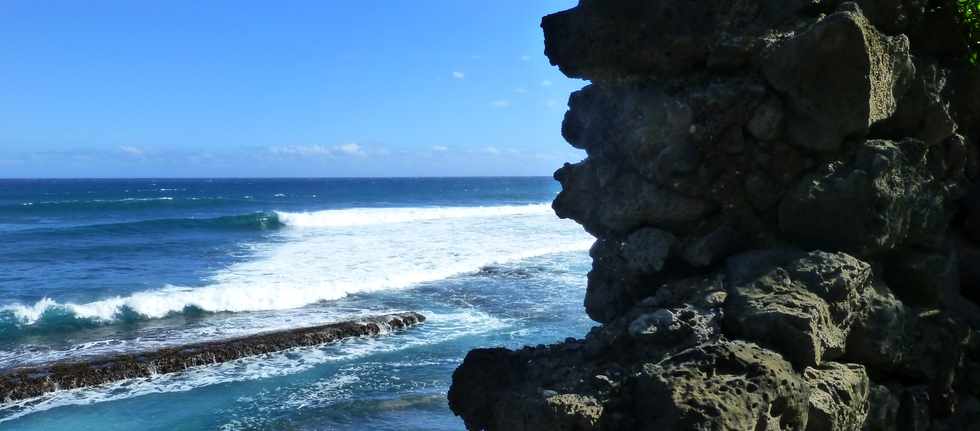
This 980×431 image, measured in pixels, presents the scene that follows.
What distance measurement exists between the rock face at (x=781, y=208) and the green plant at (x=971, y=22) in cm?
7

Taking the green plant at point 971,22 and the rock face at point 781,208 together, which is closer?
the rock face at point 781,208

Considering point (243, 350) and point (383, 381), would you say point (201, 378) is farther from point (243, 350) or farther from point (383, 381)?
point (383, 381)

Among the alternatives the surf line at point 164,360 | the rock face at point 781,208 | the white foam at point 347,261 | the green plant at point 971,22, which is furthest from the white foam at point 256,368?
the green plant at point 971,22

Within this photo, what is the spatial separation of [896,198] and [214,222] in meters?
→ 36.9

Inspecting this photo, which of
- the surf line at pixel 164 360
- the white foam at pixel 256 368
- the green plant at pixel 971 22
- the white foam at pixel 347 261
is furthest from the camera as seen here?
the white foam at pixel 347 261

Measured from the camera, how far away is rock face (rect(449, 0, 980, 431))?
13.4 feet

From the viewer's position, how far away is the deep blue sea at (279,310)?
8586 mm

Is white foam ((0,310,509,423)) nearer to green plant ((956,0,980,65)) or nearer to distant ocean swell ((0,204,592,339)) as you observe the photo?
distant ocean swell ((0,204,592,339))

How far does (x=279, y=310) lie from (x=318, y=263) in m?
6.70

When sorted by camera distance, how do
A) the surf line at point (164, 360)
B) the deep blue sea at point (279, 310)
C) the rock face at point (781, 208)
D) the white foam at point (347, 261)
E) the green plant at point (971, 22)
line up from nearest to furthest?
the rock face at point (781, 208) → the green plant at point (971, 22) → the deep blue sea at point (279, 310) → the surf line at point (164, 360) → the white foam at point (347, 261)

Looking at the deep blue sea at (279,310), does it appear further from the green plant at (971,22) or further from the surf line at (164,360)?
the green plant at (971,22)

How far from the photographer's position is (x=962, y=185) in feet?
17.6

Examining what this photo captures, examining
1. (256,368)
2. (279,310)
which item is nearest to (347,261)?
(279,310)

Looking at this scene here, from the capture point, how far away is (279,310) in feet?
47.9
